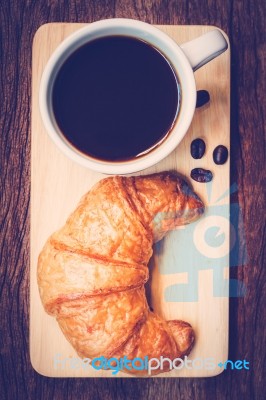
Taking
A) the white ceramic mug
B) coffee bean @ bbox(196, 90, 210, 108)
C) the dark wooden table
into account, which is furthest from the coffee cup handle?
the dark wooden table

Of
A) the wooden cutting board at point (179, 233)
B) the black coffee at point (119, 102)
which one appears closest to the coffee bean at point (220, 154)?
the wooden cutting board at point (179, 233)

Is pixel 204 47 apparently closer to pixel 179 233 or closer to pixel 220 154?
pixel 220 154

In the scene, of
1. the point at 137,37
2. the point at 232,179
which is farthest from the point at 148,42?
the point at 232,179

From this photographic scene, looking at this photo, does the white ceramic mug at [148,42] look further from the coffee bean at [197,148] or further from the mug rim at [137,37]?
the coffee bean at [197,148]

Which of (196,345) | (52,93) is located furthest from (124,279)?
(52,93)

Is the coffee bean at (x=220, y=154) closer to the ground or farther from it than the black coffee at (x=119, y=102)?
closer to the ground

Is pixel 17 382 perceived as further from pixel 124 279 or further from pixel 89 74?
pixel 89 74

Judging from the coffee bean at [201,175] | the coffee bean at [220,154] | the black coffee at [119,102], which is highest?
the black coffee at [119,102]
